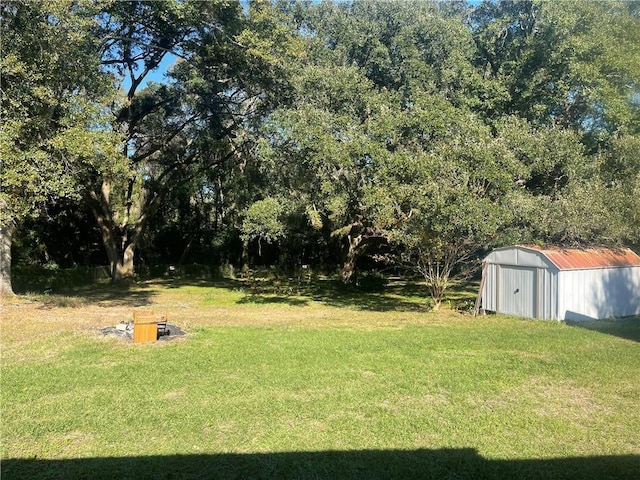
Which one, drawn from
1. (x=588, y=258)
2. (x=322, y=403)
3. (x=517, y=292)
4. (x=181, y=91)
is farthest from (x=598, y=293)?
(x=181, y=91)

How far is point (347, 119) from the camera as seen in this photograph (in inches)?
599

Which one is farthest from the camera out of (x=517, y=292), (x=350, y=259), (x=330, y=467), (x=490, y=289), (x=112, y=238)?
(x=112, y=238)

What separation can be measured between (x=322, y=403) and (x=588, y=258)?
1059 cm

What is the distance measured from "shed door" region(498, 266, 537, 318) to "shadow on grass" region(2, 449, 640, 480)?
915 centimetres

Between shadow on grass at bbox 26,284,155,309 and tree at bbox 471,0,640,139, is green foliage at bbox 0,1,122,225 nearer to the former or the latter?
shadow on grass at bbox 26,284,155,309

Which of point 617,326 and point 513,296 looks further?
point 513,296

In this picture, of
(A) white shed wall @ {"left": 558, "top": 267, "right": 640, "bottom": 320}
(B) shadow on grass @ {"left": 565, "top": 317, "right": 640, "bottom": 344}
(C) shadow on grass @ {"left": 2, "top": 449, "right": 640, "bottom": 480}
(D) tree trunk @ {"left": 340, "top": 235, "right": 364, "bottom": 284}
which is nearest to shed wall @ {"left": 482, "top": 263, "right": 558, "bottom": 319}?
(A) white shed wall @ {"left": 558, "top": 267, "right": 640, "bottom": 320}

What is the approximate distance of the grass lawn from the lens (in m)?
4.35

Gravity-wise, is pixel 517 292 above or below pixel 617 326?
above

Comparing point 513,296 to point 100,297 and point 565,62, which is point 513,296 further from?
point 100,297

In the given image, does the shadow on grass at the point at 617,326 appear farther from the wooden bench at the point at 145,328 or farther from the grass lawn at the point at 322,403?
the wooden bench at the point at 145,328

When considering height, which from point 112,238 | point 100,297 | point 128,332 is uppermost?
point 112,238

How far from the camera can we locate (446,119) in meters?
14.9

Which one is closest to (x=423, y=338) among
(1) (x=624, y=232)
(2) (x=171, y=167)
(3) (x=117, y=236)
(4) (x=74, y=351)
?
(4) (x=74, y=351)
